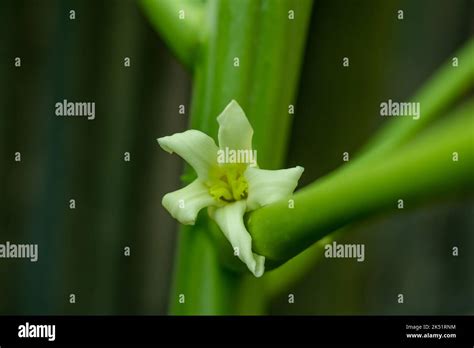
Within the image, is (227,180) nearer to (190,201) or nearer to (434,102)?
(190,201)

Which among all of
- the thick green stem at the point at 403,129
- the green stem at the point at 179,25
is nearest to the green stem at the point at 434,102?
the thick green stem at the point at 403,129

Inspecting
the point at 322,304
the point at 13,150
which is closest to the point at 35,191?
the point at 13,150

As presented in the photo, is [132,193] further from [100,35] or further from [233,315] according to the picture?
[233,315]

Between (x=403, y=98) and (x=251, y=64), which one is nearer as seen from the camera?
(x=251, y=64)

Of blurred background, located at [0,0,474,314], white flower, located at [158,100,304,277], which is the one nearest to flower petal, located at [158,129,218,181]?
white flower, located at [158,100,304,277]

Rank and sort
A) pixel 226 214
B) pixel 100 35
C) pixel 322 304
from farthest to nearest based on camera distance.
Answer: pixel 100 35 → pixel 322 304 → pixel 226 214

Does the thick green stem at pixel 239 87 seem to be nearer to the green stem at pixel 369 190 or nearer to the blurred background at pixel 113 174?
the green stem at pixel 369 190
